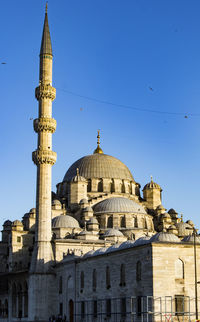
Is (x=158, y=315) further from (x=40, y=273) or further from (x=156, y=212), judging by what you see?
(x=156, y=212)

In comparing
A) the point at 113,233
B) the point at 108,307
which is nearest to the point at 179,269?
the point at 108,307

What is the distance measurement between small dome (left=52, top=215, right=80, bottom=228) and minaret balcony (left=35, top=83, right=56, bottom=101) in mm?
11247

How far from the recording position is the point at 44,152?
42.8 metres

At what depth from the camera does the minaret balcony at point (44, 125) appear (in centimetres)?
4341

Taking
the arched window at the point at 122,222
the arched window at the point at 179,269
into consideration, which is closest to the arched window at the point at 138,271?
the arched window at the point at 179,269

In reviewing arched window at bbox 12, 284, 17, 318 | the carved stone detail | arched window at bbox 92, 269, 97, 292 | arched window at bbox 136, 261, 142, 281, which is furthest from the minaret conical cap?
arched window at bbox 136, 261, 142, 281

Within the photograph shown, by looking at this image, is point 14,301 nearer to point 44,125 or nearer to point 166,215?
point 44,125

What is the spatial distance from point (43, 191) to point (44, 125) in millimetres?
5404

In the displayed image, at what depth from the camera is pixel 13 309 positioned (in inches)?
1817

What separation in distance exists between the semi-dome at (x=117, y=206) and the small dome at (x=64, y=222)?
4166 millimetres

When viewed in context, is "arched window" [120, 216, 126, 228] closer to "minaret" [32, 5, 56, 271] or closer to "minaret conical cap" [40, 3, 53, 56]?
"minaret" [32, 5, 56, 271]

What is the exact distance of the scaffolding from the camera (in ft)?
94.8

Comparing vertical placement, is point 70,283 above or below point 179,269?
below

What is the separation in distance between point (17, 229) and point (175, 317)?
22.6 metres
